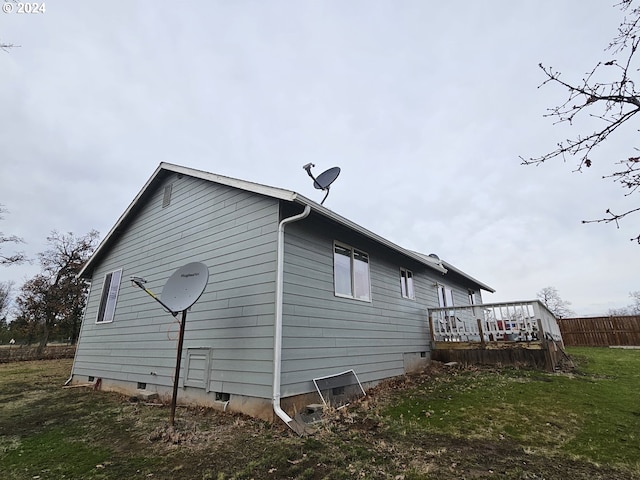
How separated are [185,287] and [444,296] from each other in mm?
10278

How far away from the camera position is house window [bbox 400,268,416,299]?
31.1 ft

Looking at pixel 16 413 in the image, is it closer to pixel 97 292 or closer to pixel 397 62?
pixel 97 292

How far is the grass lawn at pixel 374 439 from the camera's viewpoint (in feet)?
10.9

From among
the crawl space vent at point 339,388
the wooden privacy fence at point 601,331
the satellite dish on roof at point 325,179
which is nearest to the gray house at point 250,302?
the crawl space vent at point 339,388

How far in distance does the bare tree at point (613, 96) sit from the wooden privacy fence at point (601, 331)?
68.0 feet

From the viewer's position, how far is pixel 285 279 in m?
5.52

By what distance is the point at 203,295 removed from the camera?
6.62 metres

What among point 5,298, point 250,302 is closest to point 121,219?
point 250,302

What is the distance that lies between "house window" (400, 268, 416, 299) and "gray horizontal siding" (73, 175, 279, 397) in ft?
17.1

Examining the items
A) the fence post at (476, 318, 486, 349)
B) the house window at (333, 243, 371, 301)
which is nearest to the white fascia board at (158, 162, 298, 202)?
the house window at (333, 243, 371, 301)

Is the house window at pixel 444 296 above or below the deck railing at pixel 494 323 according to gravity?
above

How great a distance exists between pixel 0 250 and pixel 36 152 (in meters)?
7.42

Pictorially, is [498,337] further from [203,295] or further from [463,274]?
[203,295]

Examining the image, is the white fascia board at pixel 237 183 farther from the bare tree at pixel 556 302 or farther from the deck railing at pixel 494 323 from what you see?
the bare tree at pixel 556 302
